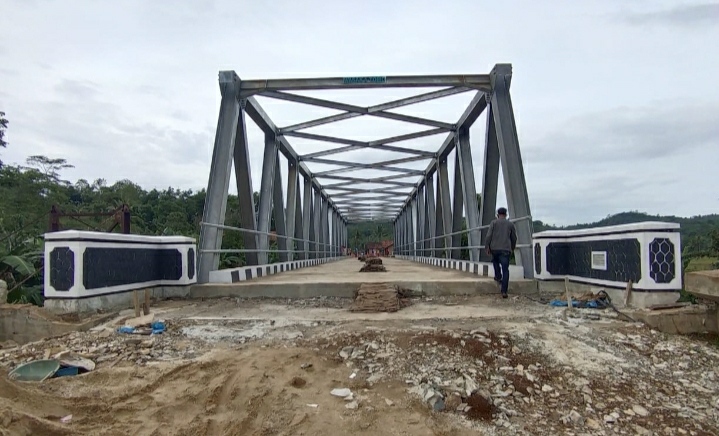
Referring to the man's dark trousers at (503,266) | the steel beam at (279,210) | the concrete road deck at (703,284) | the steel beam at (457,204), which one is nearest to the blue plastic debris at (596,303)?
the concrete road deck at (703,284)

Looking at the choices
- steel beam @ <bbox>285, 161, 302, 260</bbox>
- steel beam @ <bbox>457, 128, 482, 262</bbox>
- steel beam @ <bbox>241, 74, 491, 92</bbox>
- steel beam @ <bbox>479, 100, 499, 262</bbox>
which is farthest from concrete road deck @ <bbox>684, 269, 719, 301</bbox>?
steel beam @ <bbox>285, 161, 302, 260</bbox>

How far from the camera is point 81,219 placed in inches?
947

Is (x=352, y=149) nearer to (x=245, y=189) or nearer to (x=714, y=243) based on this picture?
(x=245, y=189)

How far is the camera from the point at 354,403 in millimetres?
2717

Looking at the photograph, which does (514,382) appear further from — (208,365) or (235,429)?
(208,365)

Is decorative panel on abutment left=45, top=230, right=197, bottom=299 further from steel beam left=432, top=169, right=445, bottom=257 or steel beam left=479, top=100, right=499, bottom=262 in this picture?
steel beam left=432, top=169, right=445, bottom=257

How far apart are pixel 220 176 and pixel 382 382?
230 inches

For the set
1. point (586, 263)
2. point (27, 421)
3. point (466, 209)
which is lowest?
point (27, 421)

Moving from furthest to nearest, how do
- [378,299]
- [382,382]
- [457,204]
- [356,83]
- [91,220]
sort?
[91,220]
[457,204]
[356,83]
[378,299]
[382,382]

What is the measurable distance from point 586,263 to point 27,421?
5.87m

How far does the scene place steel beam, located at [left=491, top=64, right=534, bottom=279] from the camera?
7.41m

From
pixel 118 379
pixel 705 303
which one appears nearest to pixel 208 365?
pixel 118 379

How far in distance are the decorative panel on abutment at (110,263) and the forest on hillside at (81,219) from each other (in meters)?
1.49

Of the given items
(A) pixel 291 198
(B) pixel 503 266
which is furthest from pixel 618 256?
(A) pixel 291 198
